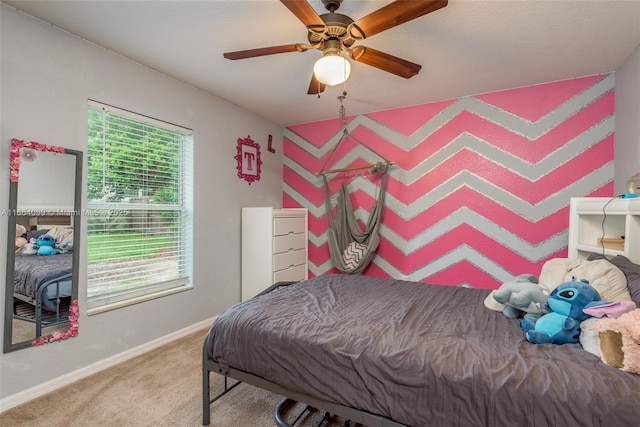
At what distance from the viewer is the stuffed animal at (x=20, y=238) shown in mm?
1792

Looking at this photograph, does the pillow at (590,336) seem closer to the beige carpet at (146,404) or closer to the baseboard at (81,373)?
the beige carpet at (146,404)

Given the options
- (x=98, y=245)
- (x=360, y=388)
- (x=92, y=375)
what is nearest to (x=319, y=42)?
(x=360, y=388)

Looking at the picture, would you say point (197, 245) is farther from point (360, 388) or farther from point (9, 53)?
point (360, 388)

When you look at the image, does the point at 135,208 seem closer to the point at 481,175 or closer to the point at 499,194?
the point at 481,175

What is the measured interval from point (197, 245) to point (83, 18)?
6.14 ft

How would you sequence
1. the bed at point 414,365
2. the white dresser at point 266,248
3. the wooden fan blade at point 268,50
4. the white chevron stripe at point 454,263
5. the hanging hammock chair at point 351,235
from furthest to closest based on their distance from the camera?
the hanging hammock chair at point 351,235 < the white dresser at point 266,248 < the white chevron stripe at point 454,263 < the wooden fan blade at point 268,50 < the bed at point 414,365

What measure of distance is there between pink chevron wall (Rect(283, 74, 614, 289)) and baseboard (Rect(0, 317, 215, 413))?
1894mm

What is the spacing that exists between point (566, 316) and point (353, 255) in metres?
2.22

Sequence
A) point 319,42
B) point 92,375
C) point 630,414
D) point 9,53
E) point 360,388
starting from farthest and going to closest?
point 92,375
point 9,53
point 319,42
point 360,388
point 630,414

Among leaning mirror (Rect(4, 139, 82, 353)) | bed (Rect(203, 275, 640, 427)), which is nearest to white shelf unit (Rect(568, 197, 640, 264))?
bed (Rect(203, 275, 640, 427))

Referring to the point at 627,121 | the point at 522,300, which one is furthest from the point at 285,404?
the point at 627,121

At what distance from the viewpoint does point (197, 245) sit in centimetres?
292

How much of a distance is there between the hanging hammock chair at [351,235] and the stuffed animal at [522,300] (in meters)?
1.73

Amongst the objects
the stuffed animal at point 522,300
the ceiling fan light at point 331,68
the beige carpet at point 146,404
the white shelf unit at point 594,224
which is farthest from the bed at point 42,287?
the white shelf unit at point 594,224
